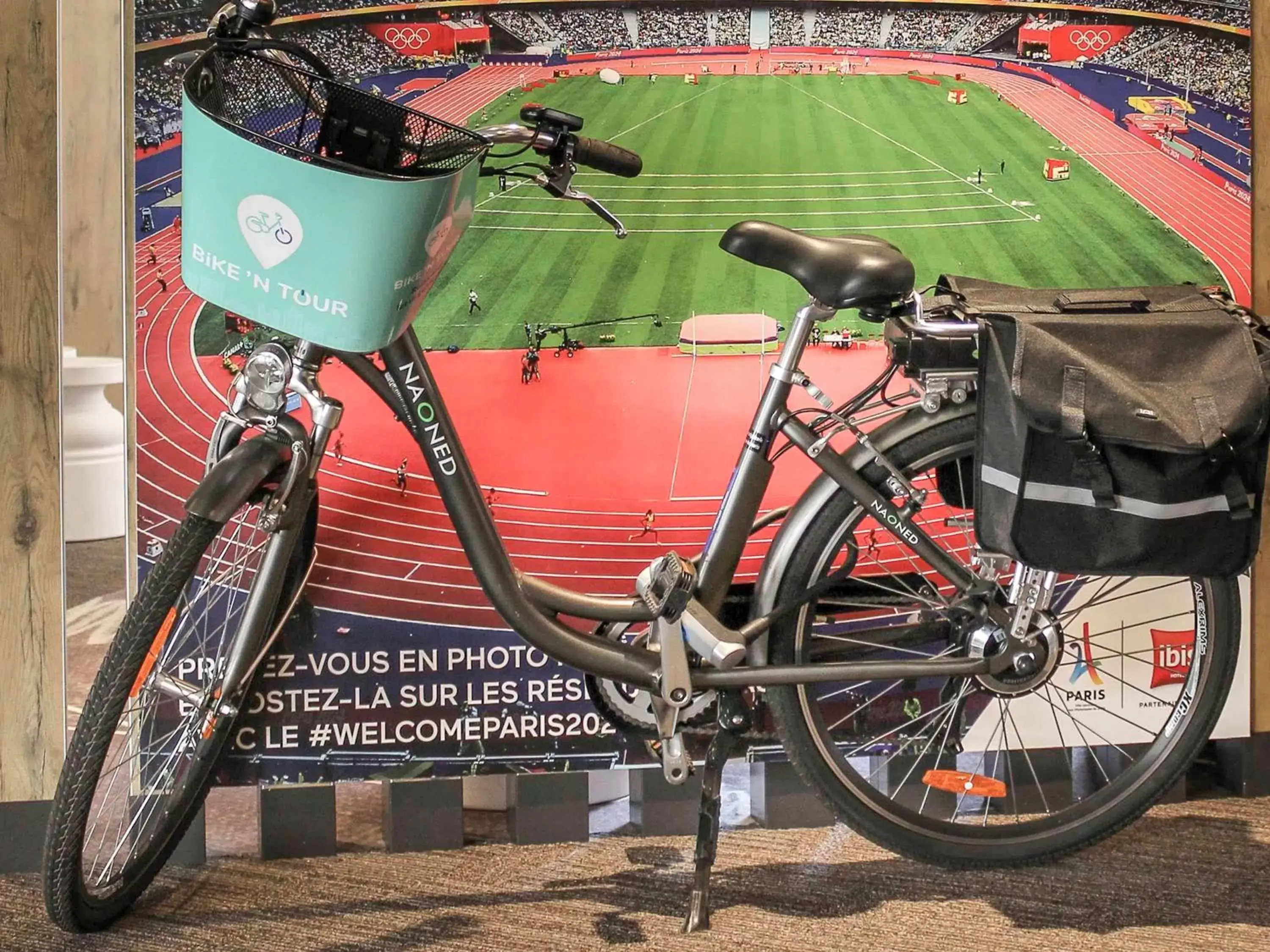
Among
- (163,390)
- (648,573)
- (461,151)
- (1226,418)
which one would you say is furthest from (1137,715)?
(163,390)

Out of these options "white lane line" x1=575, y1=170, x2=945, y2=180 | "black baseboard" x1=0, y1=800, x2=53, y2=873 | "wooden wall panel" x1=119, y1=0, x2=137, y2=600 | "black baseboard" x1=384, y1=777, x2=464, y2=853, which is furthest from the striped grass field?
"black baseboard" x1=0, y1=800, x2=53, y2=873

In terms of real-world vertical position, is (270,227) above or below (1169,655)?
above

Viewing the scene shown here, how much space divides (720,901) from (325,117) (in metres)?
1.41

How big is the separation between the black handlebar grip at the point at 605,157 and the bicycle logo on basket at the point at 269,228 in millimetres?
435

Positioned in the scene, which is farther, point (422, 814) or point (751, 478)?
point (422, 814)

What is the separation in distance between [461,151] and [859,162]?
0.98 meters

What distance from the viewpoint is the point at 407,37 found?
2.19 meters

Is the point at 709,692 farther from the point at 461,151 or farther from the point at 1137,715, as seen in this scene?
the point at 461,151

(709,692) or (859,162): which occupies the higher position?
(859,162)

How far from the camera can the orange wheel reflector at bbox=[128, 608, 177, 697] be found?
1747mm

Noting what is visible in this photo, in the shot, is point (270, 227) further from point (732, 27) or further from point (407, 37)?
point (732, 27)

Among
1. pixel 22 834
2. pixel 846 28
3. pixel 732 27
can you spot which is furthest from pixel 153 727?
pixel 846 28

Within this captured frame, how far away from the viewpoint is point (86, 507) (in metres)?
2.13

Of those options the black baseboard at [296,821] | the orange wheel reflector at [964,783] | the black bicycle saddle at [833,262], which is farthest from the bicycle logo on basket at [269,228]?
the orange wheel reflector at [964,783]
